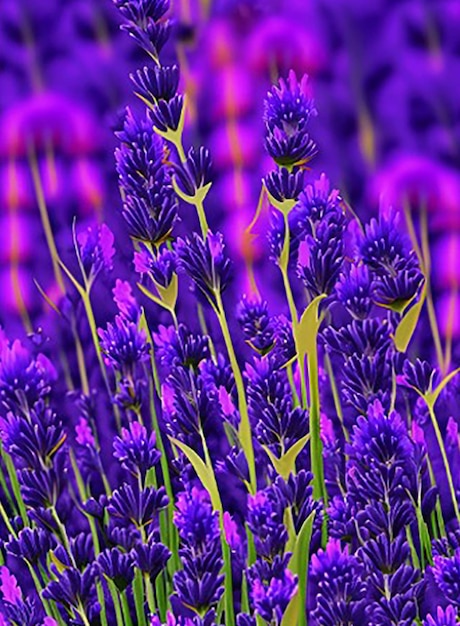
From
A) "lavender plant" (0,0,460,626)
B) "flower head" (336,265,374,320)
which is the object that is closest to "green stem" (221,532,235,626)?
"lavender plant" (0,0,460,626)

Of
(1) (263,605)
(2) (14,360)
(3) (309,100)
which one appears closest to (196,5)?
(3) (309,100)

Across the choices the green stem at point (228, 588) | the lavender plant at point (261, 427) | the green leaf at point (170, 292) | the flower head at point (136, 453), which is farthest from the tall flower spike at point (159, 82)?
the green stem at point (228, 588)

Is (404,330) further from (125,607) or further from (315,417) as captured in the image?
(125,607)

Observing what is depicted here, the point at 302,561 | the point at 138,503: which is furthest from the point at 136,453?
the point at 302,561

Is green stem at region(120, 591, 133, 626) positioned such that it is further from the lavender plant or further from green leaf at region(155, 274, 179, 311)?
green leaf at region(155, 274, 179, 311)

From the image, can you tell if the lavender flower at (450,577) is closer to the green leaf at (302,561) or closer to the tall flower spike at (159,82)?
the green leaf at (302,561)

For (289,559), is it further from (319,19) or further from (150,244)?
(319,19)
